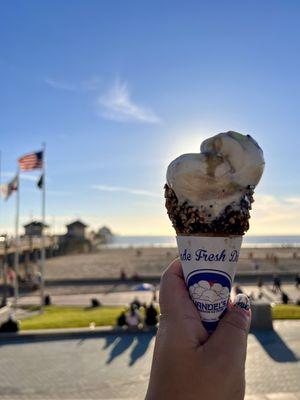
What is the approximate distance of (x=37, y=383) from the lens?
10.3 meters

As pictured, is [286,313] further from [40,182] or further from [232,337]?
[232,337]

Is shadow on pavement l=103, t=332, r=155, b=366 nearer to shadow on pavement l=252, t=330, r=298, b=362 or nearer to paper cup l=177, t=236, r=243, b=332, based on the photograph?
shadow on pavement l=252, t=330, r=298, b=362

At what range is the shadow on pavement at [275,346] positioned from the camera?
11.9 m

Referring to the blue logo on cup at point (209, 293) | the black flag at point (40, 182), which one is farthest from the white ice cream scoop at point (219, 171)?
the black flag at point (40, 182)

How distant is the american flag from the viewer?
71.2ft

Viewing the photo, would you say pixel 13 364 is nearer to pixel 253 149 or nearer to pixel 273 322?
pixel 273 322

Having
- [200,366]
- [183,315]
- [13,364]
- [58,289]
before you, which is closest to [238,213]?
[183,315]

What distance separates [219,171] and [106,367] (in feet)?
31.8

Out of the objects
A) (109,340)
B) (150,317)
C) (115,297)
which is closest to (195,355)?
(109,340)

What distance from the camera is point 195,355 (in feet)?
8.87

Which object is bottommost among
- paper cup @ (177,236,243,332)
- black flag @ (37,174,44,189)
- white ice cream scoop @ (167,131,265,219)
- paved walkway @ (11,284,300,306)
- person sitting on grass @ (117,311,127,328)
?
paved walkway @ (11,284,300,306)

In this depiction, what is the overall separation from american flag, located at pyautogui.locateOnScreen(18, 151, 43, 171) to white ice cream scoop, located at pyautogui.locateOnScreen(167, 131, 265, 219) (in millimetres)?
19647

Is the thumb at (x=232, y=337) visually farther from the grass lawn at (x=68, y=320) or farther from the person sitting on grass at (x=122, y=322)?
the grass lawn at (x=68, y=320)

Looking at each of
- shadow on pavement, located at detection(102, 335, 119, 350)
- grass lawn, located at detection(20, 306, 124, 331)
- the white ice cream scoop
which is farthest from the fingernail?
grass lawn, located at detection(20, 306, 124, 331)
